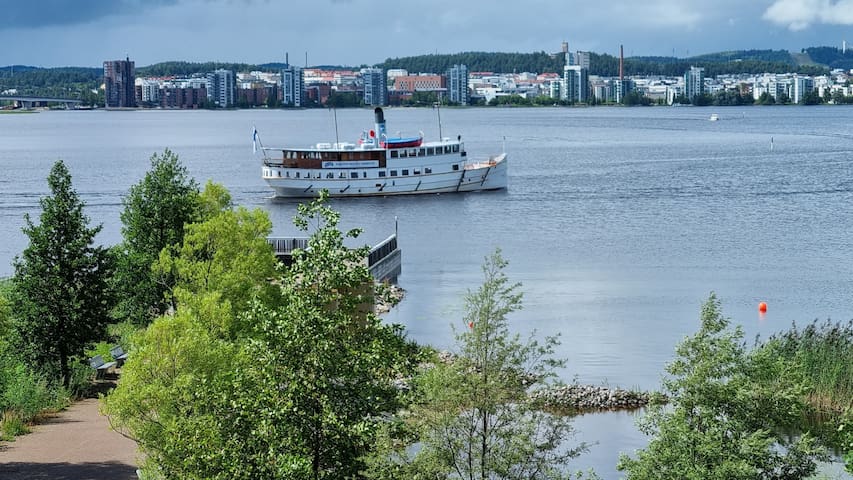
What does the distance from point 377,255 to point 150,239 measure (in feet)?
51.4

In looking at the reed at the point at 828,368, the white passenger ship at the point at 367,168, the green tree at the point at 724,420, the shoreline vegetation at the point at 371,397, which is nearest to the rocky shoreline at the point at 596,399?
the reed at the point at 828,368

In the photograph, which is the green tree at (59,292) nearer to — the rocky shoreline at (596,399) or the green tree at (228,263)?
the green tree at (228,263)

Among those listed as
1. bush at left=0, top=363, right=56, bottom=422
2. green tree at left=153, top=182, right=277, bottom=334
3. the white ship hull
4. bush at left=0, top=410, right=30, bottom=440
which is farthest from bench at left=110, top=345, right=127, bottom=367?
the white ship hull

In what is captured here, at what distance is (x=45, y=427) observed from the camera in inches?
943

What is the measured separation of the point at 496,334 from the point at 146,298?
1657 cm

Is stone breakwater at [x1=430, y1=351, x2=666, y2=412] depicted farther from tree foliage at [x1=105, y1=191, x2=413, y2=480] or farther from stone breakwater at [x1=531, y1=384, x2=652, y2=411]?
tree foliage at [x1=105, y1=191, x2=413, y2=480]

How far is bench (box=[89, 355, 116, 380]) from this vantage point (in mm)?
28500

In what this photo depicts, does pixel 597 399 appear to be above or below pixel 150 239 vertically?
below

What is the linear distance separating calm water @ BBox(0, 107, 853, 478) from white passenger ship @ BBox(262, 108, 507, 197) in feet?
4.67

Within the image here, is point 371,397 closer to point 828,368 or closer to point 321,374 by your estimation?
point 321,374

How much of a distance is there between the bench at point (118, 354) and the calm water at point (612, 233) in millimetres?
8327

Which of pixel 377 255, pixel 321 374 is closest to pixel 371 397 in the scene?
pixel 321 374

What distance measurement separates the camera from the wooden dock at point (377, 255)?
136 ft

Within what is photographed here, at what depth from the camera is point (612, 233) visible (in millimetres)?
61125
